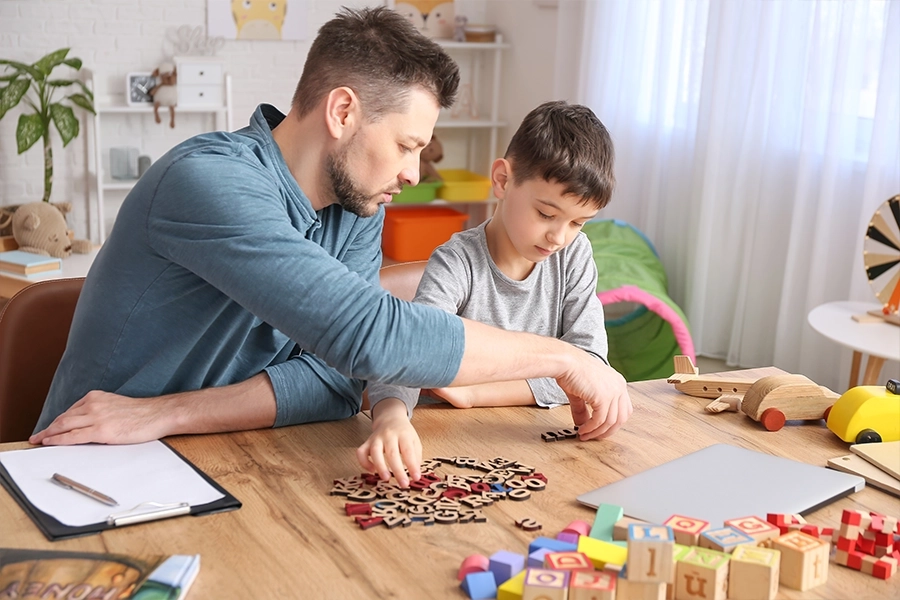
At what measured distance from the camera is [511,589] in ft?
3.19

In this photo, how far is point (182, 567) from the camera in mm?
984

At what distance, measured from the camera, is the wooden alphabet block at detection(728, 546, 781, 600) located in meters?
0.98

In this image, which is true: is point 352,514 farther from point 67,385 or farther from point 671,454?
point 67,385

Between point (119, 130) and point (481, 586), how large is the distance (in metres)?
4.31

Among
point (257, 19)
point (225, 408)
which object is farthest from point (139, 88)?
point (225, 408)

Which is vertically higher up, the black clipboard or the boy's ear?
the boy's ear

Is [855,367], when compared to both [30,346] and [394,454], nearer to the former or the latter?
[394,454]

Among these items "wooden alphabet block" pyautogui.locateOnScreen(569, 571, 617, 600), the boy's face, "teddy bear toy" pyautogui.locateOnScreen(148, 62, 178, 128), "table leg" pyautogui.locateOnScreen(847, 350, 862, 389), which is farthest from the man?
"teddy bear toy" pyautogui.locateOnScreen(148, 62, 178, 128)

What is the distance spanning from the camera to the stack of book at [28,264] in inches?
138

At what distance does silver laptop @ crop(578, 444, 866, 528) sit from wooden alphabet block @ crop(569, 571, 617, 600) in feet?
0.71

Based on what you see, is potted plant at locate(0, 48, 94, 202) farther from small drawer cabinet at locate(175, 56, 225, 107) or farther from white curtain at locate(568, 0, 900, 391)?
white curtain at locate(568, 0, 900, 391)

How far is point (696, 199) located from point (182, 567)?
336 centimetres

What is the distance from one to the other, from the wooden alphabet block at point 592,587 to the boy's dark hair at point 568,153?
0.85 m

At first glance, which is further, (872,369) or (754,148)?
(754,148)
